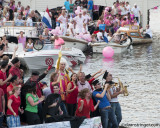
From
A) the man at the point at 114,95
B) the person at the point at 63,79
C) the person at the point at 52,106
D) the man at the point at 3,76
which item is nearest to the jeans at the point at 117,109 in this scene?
the man at the point at 114,95

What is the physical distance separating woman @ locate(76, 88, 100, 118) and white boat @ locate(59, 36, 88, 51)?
1762 cm

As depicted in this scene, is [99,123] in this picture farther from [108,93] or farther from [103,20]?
[103,20]

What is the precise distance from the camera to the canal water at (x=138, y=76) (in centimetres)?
1493

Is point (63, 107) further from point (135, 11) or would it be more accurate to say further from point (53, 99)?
point (135, 11)

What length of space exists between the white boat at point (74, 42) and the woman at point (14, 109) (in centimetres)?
1836

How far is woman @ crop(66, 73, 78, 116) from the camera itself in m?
11.6

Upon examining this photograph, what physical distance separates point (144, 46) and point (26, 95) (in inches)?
894

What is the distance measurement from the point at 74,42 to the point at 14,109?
62.1 feet

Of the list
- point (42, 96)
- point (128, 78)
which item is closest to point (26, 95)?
point (42, 96)

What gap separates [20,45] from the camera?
957 inches

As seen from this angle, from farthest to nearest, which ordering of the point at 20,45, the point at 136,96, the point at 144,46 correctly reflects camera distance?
1. the point at 144,46
2. the point at 20,45
3. the point at 136,96

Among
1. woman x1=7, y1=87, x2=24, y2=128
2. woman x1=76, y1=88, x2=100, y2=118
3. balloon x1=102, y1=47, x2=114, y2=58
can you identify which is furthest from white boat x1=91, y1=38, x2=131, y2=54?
woman x1=7, y1=87, x2=24, y2=128

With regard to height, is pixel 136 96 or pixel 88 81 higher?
pixel 88 81

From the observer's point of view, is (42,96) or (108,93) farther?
(108,93)
